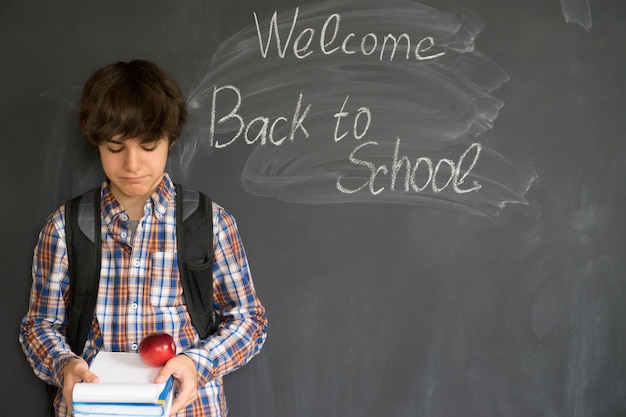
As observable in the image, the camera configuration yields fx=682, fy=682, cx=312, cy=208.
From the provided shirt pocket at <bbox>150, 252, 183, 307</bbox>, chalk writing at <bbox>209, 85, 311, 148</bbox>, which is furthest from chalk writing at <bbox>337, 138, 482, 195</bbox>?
shirt pocket at <bbox>150, 252, 183, 307</bbox>

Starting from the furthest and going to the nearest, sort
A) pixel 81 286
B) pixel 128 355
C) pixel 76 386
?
1. pixel 81 286
2. pixel 128 355
3. pixel 76 386

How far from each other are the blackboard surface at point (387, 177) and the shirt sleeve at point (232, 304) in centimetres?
22

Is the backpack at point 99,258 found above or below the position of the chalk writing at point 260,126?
below

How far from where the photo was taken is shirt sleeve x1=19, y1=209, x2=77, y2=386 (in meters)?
1.40

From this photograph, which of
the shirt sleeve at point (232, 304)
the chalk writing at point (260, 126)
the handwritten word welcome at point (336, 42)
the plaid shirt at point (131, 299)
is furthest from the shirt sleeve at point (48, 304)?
the handwritten word welcome at point (336, 42)

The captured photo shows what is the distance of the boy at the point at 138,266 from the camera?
52.6 inches

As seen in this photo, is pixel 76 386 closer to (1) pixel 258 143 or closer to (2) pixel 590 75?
(1) pixel 258 143

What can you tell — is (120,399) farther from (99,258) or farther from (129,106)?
(129,106)

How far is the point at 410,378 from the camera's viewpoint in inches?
70.2

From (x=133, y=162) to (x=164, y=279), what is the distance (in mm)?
260

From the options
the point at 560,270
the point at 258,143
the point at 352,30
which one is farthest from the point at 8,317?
the point at 560,270

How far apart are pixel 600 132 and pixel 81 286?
4.29ft

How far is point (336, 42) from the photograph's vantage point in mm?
1693

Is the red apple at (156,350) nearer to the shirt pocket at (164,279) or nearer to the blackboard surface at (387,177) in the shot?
the shirt pocket at (164,279)
